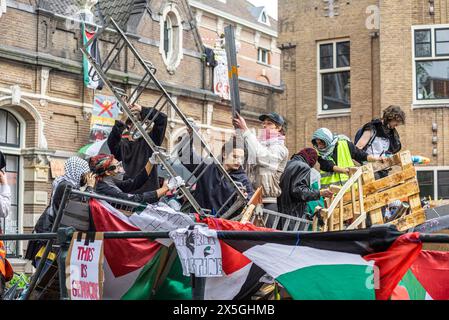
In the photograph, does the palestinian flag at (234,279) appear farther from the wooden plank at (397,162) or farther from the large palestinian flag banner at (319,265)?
the wooden plank at (397,162)

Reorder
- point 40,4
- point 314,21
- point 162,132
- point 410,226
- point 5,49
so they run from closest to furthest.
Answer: point 410,226 < point 162,132 < point 5,49 < point 40,4 < point 314,21

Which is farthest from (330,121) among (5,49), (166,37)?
(5,49)

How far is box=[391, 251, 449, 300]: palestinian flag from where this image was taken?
13.7ft

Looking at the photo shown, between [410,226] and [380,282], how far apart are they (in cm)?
368

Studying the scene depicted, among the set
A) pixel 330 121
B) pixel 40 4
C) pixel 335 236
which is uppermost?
pixel 40 4

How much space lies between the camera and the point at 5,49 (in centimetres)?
2184

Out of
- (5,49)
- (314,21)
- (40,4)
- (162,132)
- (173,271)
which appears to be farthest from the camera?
(314,21)

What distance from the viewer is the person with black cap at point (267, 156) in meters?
7.33

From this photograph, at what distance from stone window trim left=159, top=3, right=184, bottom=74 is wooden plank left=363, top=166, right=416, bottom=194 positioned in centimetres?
2071

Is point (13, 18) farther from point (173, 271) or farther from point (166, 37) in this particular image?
point (173, 271)

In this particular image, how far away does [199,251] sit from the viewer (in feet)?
14.9

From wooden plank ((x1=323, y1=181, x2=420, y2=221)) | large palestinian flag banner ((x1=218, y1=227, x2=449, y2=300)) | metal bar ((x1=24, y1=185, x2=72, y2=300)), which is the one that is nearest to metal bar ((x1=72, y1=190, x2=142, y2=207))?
metal bar ((x1=24, y1=185, x2=72, y2=300))

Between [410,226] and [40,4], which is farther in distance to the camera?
[40,4]

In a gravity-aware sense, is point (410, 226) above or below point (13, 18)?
below
